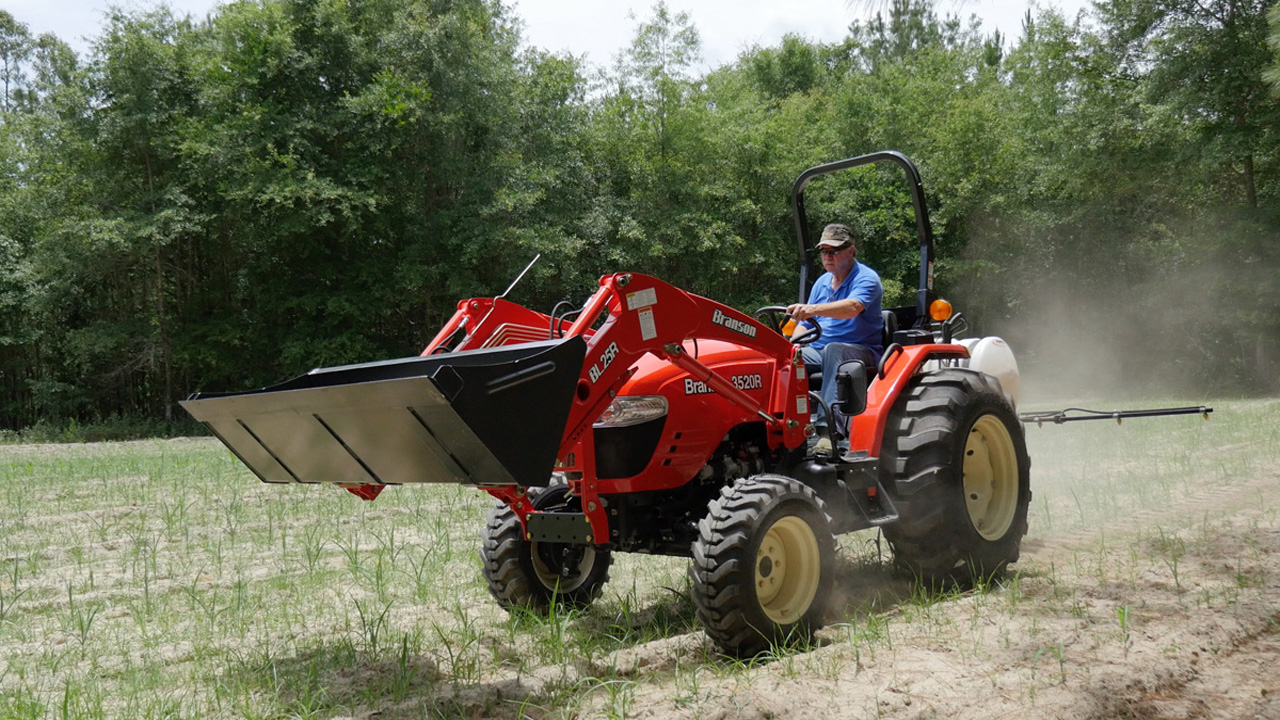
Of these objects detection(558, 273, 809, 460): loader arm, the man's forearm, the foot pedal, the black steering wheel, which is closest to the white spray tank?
the black steering wheel

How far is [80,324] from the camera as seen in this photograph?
1064 inches

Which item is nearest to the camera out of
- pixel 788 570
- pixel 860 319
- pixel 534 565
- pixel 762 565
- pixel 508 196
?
pixel 762 565

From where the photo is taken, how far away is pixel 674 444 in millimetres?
4352

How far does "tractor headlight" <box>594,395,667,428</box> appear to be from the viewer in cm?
430

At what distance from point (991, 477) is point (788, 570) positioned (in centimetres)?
191

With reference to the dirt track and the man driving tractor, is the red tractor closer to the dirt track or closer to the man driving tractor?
the man driving tractor

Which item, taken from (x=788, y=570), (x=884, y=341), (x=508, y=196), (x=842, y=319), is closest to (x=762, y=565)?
(x=788, y=570)

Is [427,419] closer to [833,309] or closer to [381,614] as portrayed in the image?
[381,614]

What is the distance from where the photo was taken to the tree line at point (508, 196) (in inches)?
906

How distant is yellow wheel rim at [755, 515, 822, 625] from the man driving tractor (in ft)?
2.67

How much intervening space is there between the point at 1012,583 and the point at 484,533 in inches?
106

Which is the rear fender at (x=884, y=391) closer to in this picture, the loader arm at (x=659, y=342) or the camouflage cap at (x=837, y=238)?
the loader arm at (x=659, y=342)

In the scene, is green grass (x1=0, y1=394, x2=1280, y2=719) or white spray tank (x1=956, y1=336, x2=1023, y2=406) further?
white spray tank (x1=956, y1=336, x2=1023, y2=406)

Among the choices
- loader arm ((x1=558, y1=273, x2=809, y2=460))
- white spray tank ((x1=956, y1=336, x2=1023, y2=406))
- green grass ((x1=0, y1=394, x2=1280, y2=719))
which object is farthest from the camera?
white spray tank ((x1=956, y1=336, x2=1023, y2=406))
